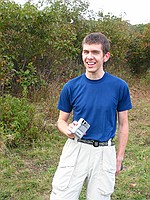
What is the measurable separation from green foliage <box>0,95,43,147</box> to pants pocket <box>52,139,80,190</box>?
2.56 m

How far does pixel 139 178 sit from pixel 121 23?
7713 millimetres

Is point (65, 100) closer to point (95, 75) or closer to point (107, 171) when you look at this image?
point (95, 75)

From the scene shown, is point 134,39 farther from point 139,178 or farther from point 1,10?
point 139,178

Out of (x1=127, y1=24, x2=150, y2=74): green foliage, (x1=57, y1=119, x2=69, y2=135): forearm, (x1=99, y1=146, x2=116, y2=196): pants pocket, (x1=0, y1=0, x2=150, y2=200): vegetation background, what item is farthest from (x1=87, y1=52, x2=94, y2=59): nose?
(x1=127, y1=24, x2=150, y2=74): green foliage

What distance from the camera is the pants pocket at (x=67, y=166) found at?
2.42 meters

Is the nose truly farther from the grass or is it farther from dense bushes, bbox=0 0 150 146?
dense bushes, bbox=0 0 150 146

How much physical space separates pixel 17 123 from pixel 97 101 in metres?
2.97

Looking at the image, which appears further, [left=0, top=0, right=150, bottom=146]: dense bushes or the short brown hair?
[left=0, top=0, right=150, bottom=146]: dense bushes

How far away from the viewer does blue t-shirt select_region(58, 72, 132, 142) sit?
2.40 meters

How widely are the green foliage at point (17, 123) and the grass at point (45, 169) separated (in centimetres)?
13

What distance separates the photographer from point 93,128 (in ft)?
7.93

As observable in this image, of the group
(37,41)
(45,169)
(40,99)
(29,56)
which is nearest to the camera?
(45,169)

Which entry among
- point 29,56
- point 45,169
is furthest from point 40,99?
point 45,169

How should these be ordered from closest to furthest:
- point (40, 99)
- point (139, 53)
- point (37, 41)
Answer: point (37, 41) < point (40, 99) < point (139, 53)
